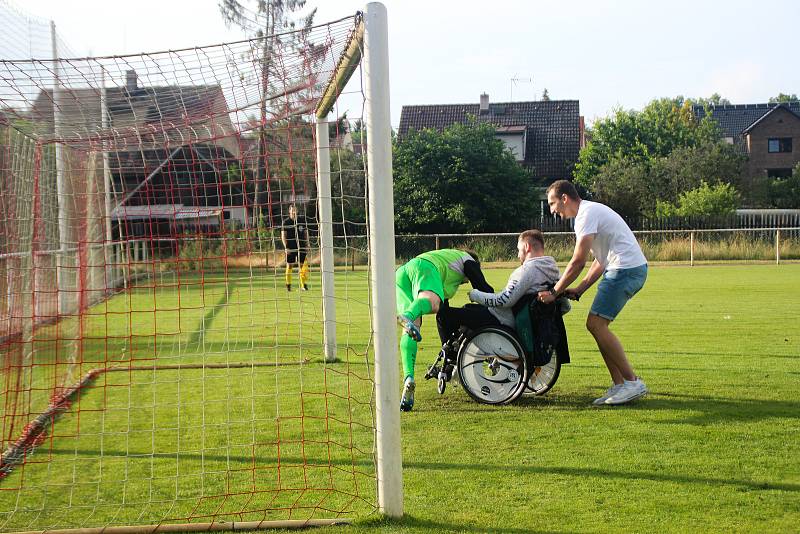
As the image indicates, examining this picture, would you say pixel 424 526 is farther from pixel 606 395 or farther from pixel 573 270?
pixel 606 395

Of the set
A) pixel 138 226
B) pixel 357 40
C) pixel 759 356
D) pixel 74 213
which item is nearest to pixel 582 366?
pixel 759 356

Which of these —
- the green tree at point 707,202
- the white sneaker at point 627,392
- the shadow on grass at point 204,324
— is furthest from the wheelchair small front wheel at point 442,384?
the green tree at point 707,202

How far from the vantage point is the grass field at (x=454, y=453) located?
4.66 metres

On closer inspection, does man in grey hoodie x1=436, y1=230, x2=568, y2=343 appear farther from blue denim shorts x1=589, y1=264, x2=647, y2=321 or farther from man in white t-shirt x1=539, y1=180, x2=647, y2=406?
blue denim shorts x1=589, y1=264, x2=647, y2=321

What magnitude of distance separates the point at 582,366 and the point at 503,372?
2.32 meters

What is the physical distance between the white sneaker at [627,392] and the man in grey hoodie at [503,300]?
1.03 meters

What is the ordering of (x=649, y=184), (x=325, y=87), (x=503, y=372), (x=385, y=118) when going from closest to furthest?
(x=385, y=118)
(x=325, y=87)
(x=503, y=372)
(x=649, y=184)

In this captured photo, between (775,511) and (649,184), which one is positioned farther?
(649,184)

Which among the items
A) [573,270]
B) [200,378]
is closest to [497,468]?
[573,270]

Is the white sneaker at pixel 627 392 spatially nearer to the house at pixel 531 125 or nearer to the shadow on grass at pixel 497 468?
the shadow on grass at pixel 497 468

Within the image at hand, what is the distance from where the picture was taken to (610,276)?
7.25 meters

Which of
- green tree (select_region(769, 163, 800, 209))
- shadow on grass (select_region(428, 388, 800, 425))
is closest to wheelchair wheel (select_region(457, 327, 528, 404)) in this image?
shadow on grass (select_region(428, 388, 800, 425))

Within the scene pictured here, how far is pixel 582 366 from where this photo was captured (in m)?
9.32

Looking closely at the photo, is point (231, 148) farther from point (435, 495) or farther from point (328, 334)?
point (435, 495)
